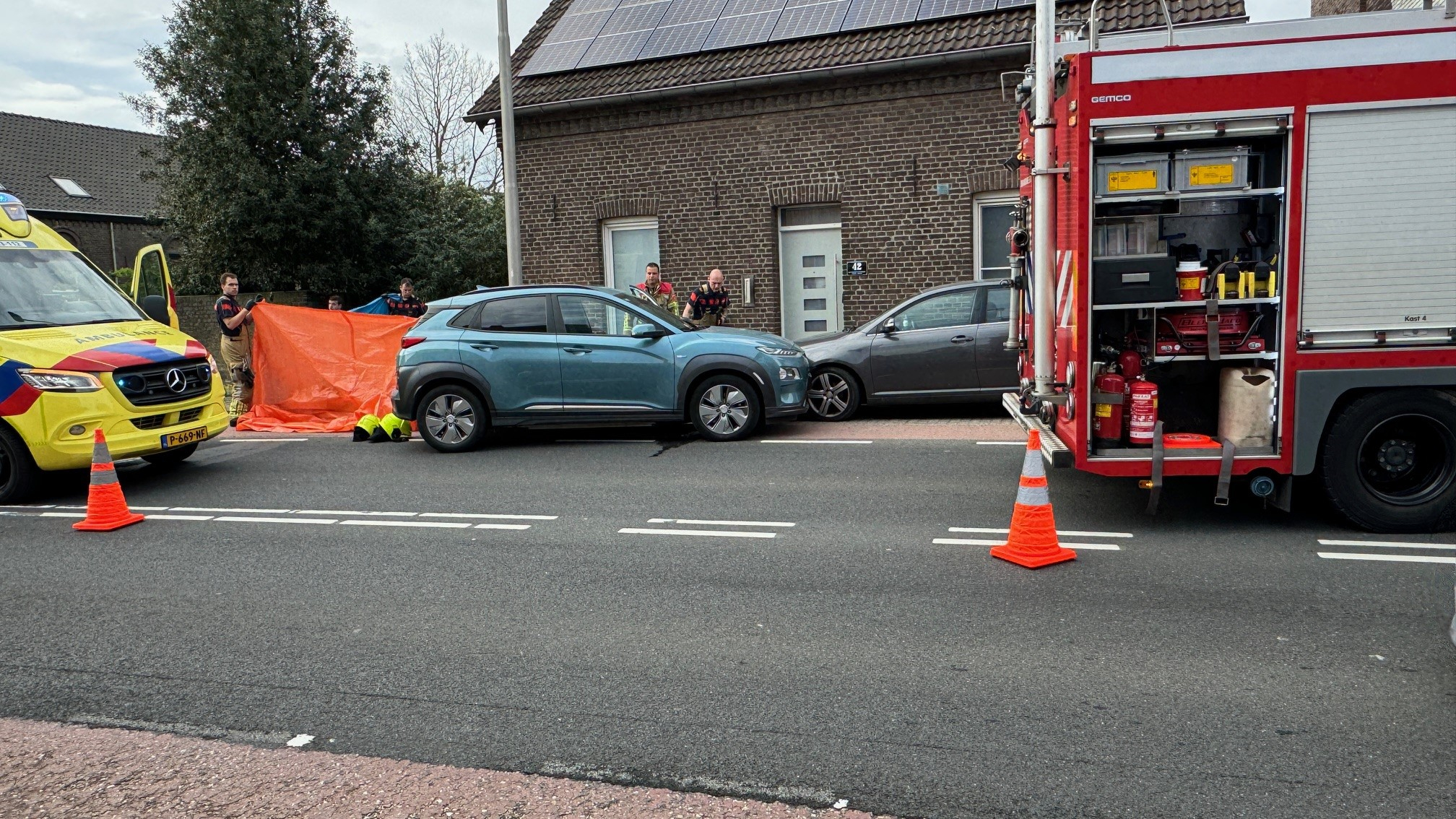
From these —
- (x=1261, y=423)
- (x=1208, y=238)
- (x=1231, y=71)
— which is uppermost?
(x=1231, y=71)

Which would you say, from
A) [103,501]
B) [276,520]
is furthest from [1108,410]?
[103,501]

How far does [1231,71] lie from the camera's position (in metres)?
6.14

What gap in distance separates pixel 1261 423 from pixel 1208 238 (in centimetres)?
119

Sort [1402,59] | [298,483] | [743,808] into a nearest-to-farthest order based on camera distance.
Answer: [743,808] < [1402,59] < [298,483]

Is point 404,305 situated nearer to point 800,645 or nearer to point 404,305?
point 404,305

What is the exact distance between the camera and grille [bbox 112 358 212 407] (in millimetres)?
8906

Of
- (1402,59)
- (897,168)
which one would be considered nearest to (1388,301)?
(1402,59)

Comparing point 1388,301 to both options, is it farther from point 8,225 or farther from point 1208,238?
point 8,225

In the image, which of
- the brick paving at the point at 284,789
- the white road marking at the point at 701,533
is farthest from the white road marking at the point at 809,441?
the brick paving at the point at 284,789

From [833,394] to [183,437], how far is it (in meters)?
6.54

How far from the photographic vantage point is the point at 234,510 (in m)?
8.43

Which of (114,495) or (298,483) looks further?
(298,483)

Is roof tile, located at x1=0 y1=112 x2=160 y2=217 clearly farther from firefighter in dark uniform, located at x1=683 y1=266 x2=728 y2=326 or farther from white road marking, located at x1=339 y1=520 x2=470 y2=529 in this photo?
white road marking, located at x1=339 y1=520 x2=470 y2=529

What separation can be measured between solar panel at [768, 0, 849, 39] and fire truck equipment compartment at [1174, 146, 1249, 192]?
1056cm
